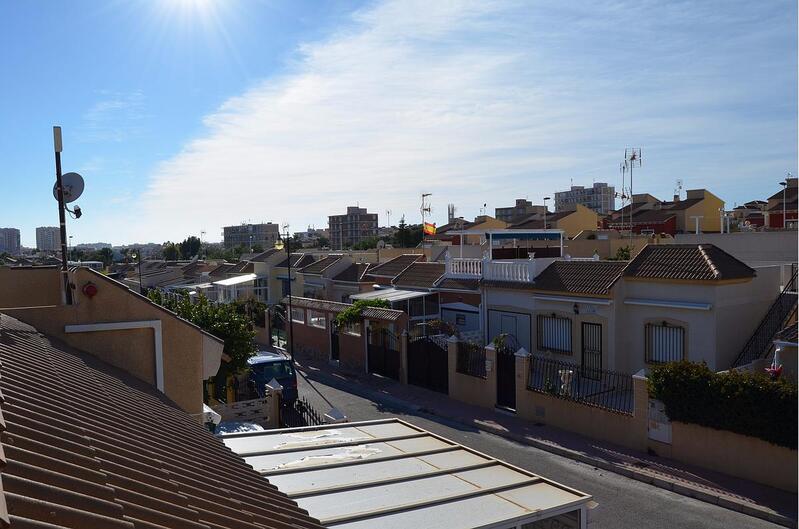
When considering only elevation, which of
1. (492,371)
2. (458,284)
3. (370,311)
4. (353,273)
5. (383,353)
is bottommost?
(383,353)

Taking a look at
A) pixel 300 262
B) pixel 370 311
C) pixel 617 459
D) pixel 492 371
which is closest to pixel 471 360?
pixel 492 371

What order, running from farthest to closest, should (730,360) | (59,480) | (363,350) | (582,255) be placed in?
(582,255) < (363,350) < (730,360) < (59,480)

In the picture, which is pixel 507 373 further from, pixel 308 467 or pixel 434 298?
pixel 308 467

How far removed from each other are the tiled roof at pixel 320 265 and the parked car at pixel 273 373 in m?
17.2

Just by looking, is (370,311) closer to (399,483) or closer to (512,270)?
(512,270)

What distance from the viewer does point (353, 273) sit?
122ft

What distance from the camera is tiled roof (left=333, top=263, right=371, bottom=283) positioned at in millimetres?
36312

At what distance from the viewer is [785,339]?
14.9 meters

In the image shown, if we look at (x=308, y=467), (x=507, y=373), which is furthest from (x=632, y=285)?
(x=308, y=467)

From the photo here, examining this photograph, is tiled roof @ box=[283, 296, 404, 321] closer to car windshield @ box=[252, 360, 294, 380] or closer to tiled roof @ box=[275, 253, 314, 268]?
car windshield @ box=[252, 360, 294, 380]

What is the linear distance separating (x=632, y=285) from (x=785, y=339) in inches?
214

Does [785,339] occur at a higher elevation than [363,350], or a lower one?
higher

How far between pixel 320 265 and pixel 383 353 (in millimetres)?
16419

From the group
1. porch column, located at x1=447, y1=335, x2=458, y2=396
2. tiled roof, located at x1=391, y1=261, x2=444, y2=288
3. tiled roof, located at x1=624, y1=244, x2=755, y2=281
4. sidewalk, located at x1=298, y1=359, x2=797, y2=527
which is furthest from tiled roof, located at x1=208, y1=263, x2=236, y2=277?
tiled roof, located at x1=624, y1=244, x2=755, y2=281
